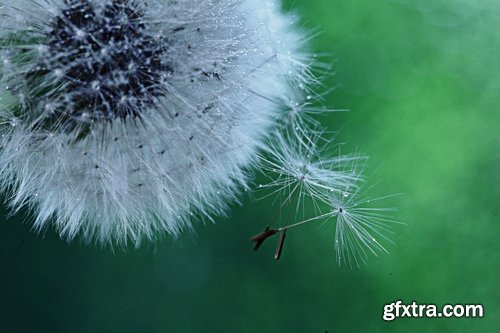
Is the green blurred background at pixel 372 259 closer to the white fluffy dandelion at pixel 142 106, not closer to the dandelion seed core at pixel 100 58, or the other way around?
the white fluffy dandelion at pixel 142 106

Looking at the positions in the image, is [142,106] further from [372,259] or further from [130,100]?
[372,259]

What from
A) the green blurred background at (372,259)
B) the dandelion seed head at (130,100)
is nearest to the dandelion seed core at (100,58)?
the dandelion seed head at (130,100)

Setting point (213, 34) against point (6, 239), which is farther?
point (6, 239)

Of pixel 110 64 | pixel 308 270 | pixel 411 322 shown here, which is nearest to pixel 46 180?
pixel 110 64

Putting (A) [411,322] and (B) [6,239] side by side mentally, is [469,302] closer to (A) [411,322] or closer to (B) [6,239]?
(A) [411,322]

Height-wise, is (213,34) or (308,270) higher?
(213,34)

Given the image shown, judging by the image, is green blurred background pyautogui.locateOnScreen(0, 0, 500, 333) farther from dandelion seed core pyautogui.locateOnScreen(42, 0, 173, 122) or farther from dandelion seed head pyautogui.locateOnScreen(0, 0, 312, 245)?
dandelion seed core pyautogui.locateOnScreen(42, 0, 173, 122)
